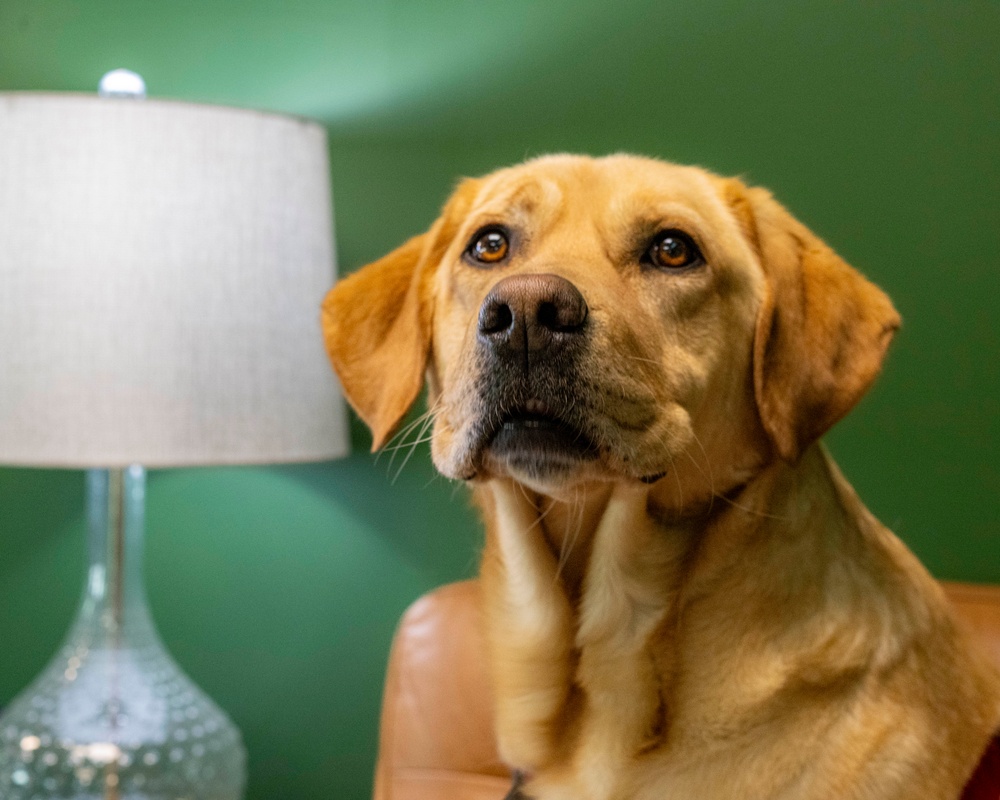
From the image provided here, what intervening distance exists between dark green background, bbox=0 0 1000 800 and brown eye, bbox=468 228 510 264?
966 millimetres

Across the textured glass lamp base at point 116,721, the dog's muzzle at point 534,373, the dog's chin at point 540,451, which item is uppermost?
the dog's muzzle at point 534,373

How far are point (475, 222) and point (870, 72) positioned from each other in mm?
1119

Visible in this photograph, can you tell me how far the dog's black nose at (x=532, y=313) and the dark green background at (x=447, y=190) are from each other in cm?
122

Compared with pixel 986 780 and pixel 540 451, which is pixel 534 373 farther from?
pixel 986 780

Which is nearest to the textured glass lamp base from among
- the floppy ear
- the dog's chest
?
the floppy ear

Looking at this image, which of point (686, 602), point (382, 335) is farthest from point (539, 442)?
point (382, 335)

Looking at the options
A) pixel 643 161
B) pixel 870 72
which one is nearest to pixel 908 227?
pixel 870 72

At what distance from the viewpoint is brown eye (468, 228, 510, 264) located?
4.61ft

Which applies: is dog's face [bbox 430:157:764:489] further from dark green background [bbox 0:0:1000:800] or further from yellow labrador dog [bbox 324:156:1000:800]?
dark green background [bbox 0:0:1000:800]

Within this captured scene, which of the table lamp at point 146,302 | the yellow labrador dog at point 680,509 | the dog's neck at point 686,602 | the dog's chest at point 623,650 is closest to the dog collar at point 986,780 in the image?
the yellow labrador dog at point 680,509

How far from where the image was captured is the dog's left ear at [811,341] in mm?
1272

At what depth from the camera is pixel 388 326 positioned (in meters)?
1.51

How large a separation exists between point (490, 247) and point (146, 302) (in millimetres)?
745

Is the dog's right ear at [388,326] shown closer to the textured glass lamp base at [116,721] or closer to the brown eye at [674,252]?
the brown eye at [674,252]
